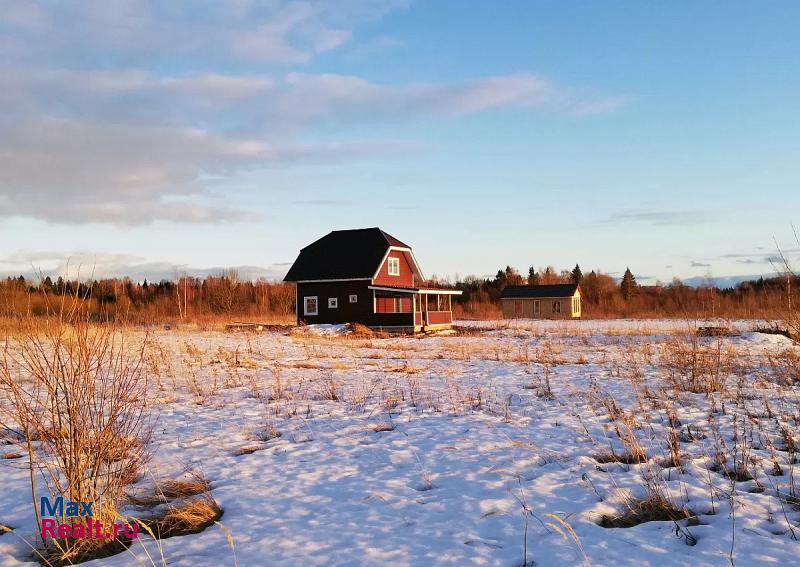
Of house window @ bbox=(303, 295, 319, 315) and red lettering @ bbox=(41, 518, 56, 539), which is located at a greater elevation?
house window @ bbox=(303, 295, 319, 315)

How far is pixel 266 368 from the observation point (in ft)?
44.1

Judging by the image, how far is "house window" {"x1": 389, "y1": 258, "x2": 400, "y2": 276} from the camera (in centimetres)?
3578

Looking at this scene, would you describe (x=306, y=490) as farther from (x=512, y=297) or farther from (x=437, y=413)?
(x=512, y=297)

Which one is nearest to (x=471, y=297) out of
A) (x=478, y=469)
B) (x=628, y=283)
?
(x=628, y=283)

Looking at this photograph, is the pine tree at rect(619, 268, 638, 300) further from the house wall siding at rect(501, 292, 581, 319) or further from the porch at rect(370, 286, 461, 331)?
the porch at rect(370, 286, 461, 331)

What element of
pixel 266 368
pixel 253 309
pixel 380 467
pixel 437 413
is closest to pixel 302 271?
pixel 253 309

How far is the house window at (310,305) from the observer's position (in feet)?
116

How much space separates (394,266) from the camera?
36.3 m

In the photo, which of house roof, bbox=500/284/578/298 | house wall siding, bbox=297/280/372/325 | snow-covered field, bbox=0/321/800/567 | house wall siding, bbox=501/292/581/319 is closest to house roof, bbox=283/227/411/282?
house wall siding, bbox=297/280/372/325

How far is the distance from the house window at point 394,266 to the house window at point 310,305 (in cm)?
487

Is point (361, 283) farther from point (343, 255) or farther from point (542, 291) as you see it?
point (542, 291)

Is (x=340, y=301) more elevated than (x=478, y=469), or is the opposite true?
(x=340, y=301)

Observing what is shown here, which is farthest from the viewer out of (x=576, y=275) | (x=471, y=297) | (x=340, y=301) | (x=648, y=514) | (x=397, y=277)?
(x=576, y=275)

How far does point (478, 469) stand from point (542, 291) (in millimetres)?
54390
